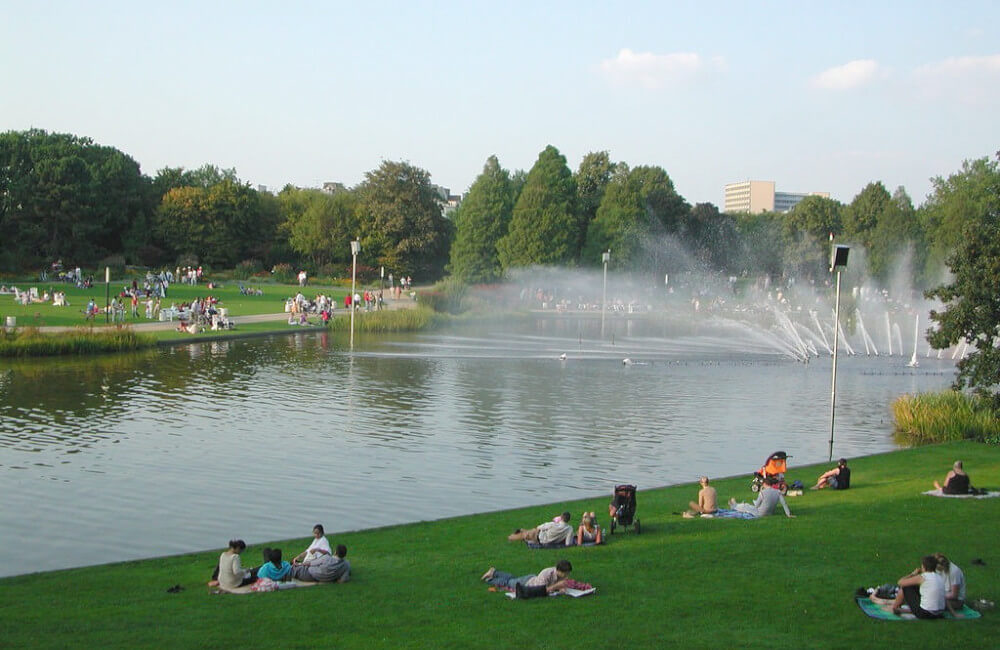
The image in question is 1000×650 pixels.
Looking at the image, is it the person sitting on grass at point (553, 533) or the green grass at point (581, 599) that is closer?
the green grass at point (581, 599)

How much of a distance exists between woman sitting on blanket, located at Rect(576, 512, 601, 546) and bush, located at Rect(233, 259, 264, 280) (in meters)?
85.6

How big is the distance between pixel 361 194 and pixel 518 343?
5968 centimetres

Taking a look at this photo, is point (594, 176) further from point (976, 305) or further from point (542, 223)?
point (976, 305)

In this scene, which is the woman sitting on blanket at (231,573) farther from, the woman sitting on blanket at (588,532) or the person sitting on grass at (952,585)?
the person sitting on grass at (952,585)

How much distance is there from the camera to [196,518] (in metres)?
18.0

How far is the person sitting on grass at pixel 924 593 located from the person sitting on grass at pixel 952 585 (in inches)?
3.6

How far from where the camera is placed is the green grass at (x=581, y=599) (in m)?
10.5

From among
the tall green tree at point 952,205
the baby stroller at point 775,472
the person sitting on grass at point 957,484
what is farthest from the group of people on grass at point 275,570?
the tall green tree at point 952,205

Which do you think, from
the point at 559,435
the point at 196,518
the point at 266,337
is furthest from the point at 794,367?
the point at 196,518

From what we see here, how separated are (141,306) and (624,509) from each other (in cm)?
5341

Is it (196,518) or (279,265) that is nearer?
(196,518)

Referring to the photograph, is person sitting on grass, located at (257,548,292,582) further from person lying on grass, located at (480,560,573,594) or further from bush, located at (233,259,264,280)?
bush, located at (233,259,264,280)

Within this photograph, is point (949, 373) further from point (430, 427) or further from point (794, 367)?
point (430, 427)

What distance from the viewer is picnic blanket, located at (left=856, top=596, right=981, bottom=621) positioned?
440 inches
